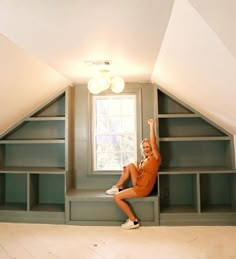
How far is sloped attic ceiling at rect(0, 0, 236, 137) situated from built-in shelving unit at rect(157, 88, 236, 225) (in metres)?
0.86

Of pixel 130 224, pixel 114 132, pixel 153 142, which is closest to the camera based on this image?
pixel 130 224

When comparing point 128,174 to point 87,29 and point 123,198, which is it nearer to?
point 123,198

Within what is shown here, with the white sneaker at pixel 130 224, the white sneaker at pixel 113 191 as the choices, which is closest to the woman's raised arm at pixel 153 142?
the white sneaker at pixel 113 191

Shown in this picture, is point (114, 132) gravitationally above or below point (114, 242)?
above

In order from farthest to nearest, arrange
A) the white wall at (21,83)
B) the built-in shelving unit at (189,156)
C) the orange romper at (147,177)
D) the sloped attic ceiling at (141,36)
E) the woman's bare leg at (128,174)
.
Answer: the built-in shelving unit at (189,156) < the woman's bare leg at (128,174) < the orange romper at (147,177) < the white wall at (21,83) < the sloped attic ceiling at (141,36)

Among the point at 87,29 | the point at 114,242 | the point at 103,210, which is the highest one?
the point at 87,29

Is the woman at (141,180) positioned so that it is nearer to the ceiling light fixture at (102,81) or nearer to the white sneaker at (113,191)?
the white sneaker at (113,191)

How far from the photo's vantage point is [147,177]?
3365 mm

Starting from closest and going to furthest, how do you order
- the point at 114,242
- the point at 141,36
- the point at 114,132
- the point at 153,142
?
the point at 141,36 → the point at 114,242 → the point at 153,142 → the point at 114,132

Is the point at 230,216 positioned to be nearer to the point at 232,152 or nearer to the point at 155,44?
the point at 232,152

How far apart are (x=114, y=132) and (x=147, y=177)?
988 mm

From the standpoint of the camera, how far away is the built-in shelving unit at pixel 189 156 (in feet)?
12.2

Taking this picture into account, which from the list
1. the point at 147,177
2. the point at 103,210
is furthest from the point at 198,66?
the point at 103,210

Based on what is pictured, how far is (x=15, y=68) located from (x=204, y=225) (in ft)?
10.1
